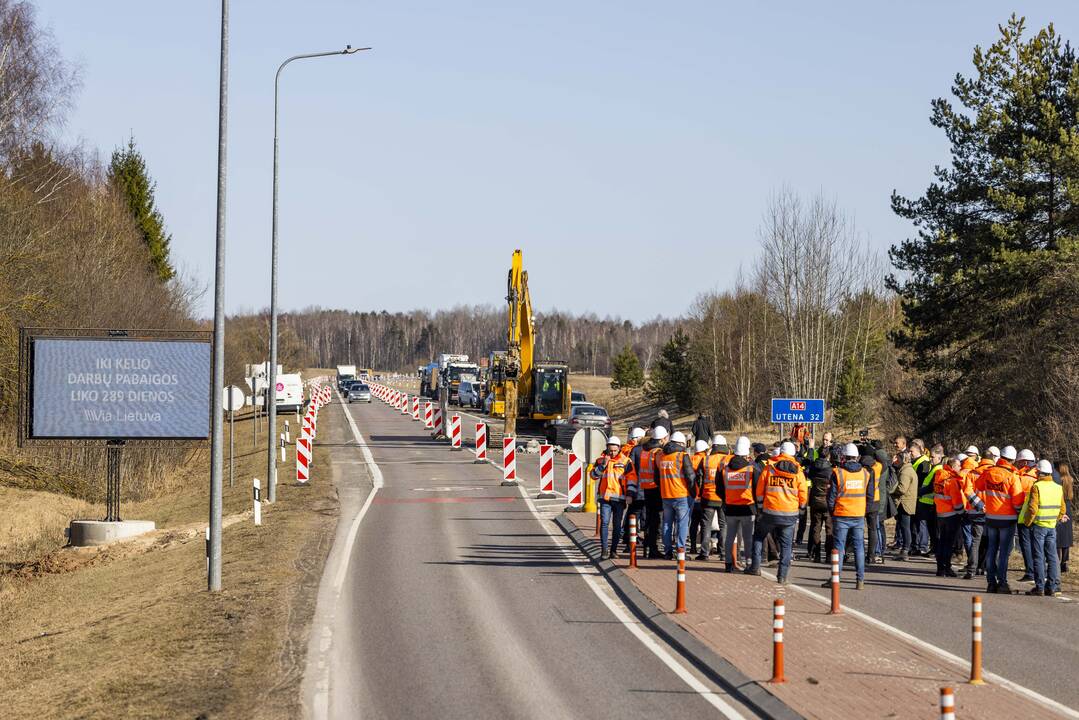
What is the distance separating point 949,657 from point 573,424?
35.5 metres

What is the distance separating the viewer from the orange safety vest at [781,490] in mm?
16844

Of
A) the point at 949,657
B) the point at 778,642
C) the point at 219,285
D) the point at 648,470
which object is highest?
the point at 219,285

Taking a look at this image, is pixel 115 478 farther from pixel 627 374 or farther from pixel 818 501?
pixel 627 374

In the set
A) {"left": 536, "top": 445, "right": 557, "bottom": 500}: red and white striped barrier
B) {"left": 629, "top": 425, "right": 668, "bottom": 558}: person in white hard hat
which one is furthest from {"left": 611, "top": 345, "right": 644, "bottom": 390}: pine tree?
{"left": 629, "top": 425, "right": 668, "bottom": 558}: person in white hard hat

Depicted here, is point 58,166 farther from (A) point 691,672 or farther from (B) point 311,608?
(A) point 691,672

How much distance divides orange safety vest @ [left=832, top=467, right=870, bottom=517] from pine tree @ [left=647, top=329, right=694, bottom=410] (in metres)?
51.4

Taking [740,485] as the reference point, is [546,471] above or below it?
below

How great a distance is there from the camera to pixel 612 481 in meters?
19.6

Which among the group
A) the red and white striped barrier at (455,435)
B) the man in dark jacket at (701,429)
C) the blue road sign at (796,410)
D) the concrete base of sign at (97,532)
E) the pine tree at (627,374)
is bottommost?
the concrete base of sign at (97,532)

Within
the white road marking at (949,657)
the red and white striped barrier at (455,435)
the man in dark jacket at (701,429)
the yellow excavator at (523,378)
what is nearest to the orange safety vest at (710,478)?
the white road marking at (949,657)

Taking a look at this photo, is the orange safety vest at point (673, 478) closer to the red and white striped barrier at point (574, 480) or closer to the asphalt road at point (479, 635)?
the asphalt road at point (479, 635)

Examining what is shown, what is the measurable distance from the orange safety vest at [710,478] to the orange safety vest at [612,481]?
1.28 m

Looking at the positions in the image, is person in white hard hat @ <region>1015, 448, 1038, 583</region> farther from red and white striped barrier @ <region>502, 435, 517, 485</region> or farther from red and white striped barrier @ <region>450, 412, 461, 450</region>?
red and white striped barrier @ <region>450, 412, 461, 450</region>

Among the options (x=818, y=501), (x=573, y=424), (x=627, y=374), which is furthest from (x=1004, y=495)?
(x=627, y=374)
